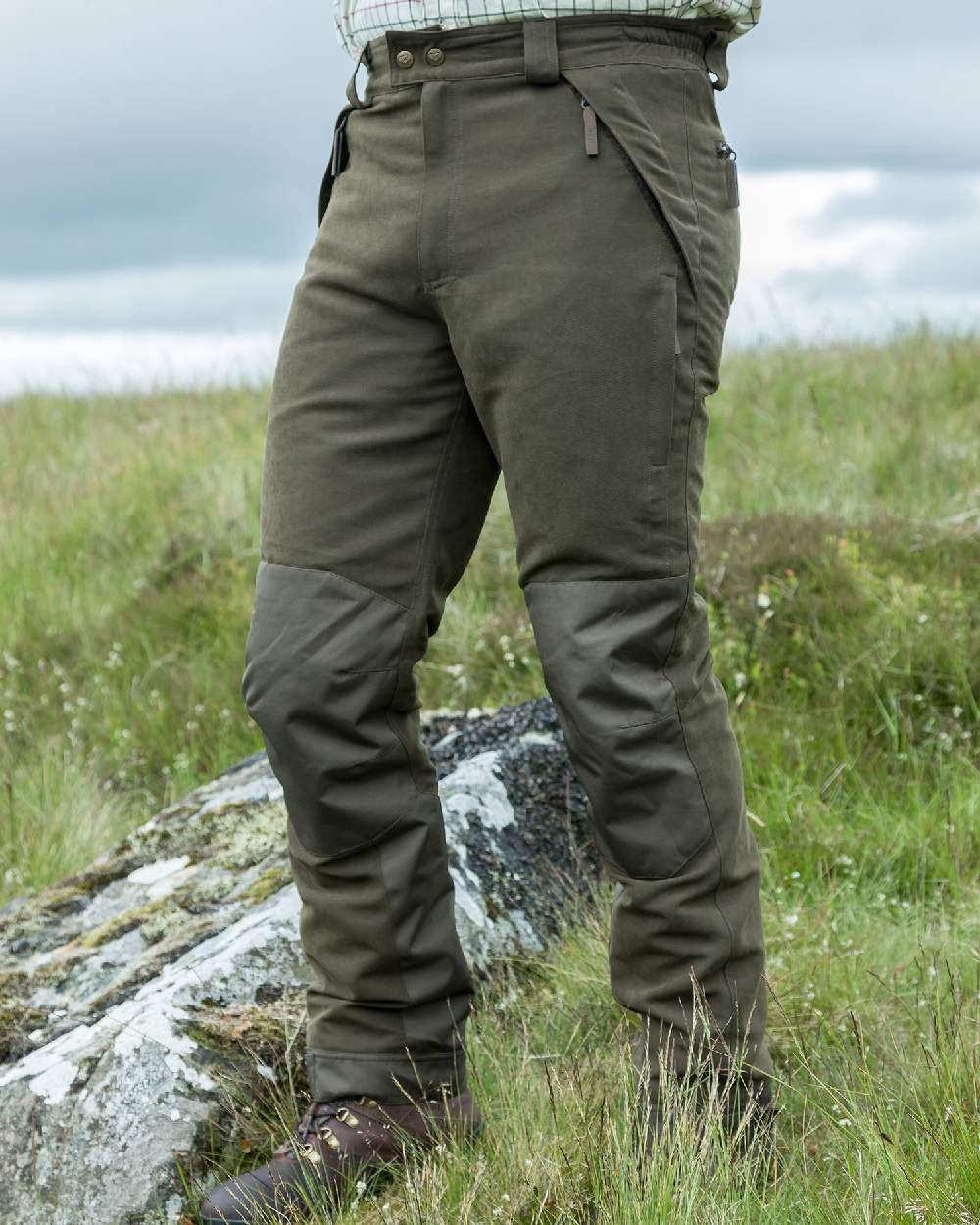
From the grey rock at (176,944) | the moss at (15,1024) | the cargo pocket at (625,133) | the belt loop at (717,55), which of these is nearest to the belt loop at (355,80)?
the cargo pocket at (625,133)

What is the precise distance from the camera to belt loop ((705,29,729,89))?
7.46ft

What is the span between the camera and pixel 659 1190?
6.31 feet

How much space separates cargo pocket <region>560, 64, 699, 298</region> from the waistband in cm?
3

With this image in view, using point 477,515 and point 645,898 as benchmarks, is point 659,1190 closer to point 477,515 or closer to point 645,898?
point 645,898

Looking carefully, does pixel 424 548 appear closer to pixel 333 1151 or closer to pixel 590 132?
pixel 590 132

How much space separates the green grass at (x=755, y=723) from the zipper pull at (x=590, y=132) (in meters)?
1.51

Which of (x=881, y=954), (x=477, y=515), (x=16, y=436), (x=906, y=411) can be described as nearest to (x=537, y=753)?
(x=881, y=954)

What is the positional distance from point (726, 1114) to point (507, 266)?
1.52 metres

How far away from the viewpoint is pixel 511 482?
7.19ft

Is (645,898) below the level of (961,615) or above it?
above

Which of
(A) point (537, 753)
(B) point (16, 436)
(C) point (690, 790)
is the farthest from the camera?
(B) point (16, 436)

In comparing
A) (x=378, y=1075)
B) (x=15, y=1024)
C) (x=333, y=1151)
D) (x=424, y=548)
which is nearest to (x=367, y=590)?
(x=424, y=548)

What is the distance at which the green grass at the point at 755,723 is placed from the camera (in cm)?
217

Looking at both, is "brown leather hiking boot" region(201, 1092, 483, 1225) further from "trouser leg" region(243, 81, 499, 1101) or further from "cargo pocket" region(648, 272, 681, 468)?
"cargo pocket" region(648, 272, 681, 468)
